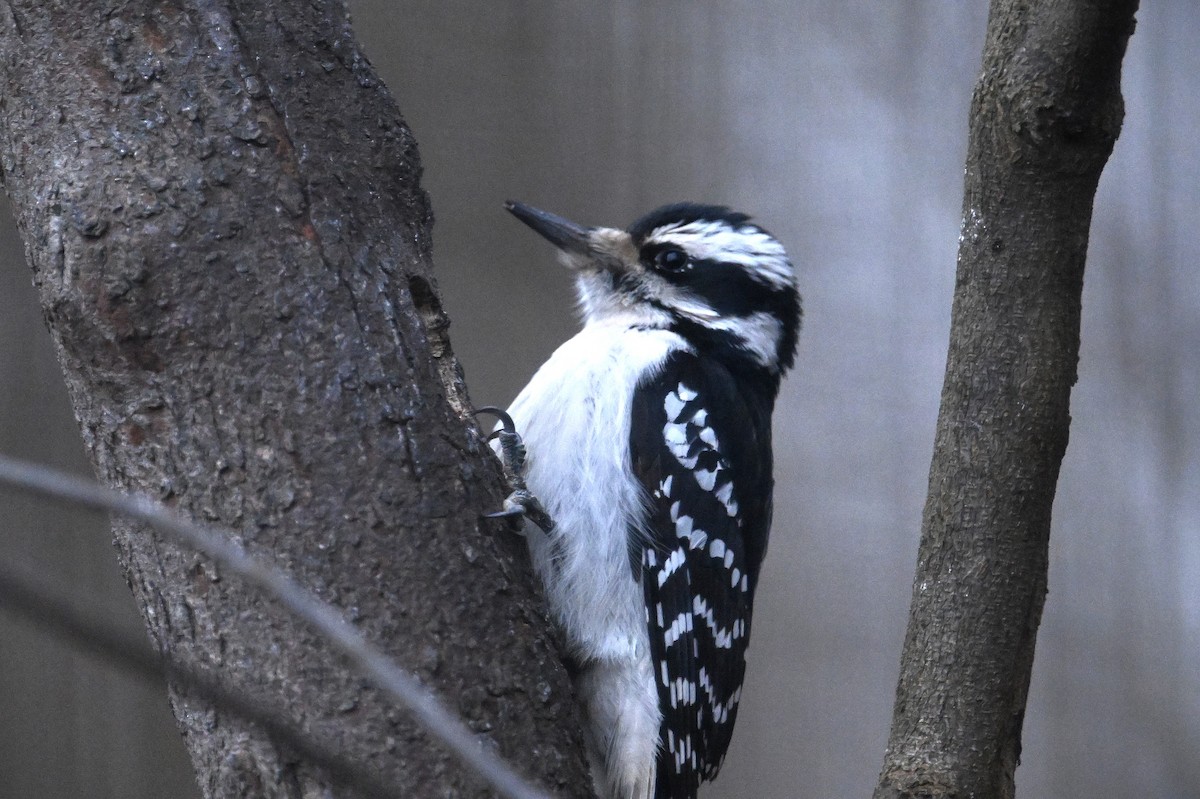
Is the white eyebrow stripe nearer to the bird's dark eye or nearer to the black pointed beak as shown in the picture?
the bird's dark eye

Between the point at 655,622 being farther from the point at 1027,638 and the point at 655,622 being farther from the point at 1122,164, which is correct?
the point at 1122,164

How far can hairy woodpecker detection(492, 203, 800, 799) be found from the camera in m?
2.29

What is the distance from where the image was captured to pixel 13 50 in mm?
1662

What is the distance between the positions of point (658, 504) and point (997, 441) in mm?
869

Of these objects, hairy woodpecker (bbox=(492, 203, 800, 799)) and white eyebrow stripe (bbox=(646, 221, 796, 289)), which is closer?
hairy woodpecker (bbox=(492, 203, 800, 799))

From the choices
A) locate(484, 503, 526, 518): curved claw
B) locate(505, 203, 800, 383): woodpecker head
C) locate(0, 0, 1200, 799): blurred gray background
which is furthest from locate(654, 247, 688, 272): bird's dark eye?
locate(0, 0, 1200, 799): blurred gray background

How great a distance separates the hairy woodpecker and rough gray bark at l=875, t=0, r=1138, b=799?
0.68m

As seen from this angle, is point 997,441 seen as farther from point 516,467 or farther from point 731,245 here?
point 731,245

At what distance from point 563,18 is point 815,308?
137cm

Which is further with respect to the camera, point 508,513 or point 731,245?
point 731,245

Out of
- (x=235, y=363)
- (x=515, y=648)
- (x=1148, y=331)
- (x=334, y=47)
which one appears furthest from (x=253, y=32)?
(x=1148, y=331)

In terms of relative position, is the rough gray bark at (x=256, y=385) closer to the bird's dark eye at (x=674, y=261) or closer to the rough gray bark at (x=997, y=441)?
the rough gray bark at (x=997, y=441)

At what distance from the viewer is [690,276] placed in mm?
2846

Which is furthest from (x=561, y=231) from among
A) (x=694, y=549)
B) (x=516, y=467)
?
(x=694, y=549)
